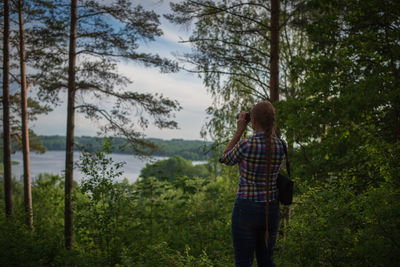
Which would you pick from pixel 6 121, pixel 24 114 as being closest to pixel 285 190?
pixel 6 121

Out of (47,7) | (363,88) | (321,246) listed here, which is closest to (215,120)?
(363,88)

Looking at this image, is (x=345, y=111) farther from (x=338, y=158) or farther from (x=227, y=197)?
(x=227, y=197)

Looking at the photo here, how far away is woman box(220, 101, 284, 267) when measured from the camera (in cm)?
244

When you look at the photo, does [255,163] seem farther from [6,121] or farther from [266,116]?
[6,121]

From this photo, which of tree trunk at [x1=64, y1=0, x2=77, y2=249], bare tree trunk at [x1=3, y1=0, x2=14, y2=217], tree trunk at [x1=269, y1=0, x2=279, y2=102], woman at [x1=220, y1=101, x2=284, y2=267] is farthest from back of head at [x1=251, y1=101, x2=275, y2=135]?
bare tree trunk at [x1=3, y1=0, x2=14, y2=217]

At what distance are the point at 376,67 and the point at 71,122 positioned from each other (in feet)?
26.1

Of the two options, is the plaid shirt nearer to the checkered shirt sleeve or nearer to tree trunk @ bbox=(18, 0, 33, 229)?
the checkered shirt sleeve

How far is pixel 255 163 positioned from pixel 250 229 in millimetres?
575

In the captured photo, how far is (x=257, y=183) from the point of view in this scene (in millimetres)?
2471

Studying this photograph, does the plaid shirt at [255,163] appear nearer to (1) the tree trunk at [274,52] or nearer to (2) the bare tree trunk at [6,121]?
(1) the tree trunk at [274,52]

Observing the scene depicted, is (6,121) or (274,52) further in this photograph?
(6,121)

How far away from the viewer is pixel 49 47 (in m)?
8.75

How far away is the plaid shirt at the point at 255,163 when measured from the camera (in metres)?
2.44

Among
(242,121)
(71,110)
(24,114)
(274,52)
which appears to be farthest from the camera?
(24,114)
